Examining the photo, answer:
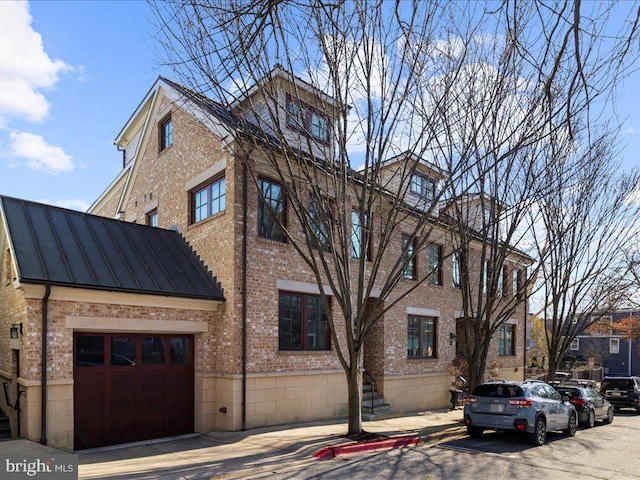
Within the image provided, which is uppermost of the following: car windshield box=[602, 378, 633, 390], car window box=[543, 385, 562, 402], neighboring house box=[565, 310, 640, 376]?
car window box=[543, 385, 562, 402]

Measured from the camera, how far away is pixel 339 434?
12.1 m

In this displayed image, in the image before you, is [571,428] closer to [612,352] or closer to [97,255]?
[97,255]

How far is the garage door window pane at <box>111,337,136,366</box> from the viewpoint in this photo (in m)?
12.0

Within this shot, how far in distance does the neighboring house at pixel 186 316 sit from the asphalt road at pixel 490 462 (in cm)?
409

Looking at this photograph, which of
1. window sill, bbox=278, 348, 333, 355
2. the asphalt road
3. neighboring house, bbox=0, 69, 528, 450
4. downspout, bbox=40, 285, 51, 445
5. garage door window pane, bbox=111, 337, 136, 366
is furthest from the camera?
window sill, bbox=278, 348, 333, 355

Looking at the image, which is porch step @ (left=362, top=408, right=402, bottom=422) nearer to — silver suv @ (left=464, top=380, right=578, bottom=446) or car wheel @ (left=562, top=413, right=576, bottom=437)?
silver suv @ (left=464, top=380, right=578, bottom=446)

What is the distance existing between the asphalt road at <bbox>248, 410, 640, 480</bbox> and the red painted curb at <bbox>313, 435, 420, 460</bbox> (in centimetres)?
27

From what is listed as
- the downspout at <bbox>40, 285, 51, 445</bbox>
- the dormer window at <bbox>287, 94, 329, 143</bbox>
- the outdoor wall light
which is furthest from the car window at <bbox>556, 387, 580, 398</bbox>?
the outdoor wall light

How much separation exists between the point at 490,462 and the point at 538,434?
9.16 ft

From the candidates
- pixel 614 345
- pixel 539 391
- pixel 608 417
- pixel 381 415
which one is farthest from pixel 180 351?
pixel 614 345

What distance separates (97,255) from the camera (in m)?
12.4

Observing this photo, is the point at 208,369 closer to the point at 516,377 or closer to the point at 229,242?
the point at 229,242

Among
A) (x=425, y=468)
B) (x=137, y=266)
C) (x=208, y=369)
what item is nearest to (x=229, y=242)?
(x=137, y=266)

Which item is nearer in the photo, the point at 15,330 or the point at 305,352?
the point at 15,330
